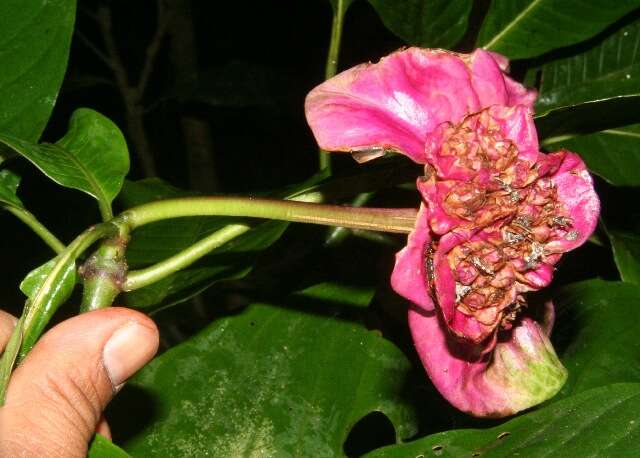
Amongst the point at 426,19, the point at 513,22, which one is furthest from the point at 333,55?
the point at 513,22

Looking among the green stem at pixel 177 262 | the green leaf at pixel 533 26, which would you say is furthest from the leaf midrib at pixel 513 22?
the green stem at pixel 177 262

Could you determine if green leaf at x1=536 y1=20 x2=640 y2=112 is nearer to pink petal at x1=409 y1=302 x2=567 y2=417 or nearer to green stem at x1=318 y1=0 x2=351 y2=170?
green stem at x1=318 y1=0 x2=351 y2=170

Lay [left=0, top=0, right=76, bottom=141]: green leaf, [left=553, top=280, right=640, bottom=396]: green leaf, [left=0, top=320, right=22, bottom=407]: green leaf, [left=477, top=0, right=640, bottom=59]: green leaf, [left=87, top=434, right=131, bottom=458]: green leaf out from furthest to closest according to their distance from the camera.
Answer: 1. [left=477, top=0, right=640, bottom=59]: green leaf
2. [left=553, top=280, right=640, bottom=396]: green leaf
3. [left=0, top=0, right=76, bottom=141]: green leaf
4. [left=87, top=434, right=131, bottom=458]: green leaf
5. [left=0, top=320, right=22, bottom=407]: green leaf

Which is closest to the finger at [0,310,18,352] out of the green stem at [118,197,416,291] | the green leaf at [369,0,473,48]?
the green stem at [118,197,416,291]

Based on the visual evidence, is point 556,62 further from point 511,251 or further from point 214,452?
point 214,452

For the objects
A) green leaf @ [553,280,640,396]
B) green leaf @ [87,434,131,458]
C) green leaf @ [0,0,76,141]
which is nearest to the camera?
green leaf @ [87,434,131,458]

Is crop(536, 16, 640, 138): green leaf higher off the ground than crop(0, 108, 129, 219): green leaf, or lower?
lower

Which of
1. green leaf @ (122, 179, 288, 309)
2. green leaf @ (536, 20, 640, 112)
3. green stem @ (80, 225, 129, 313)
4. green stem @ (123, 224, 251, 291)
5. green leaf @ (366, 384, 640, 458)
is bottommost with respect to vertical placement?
green leaf @ (366, 384, 640, 458)
